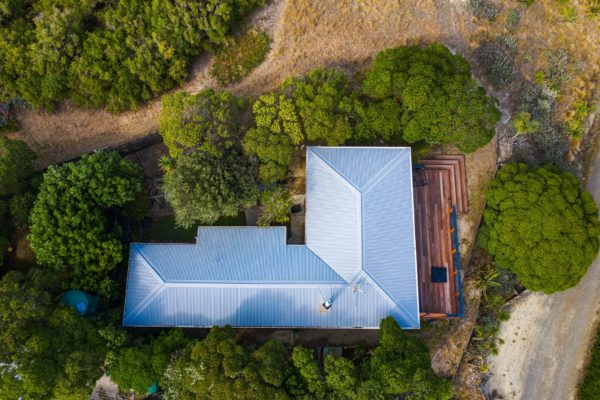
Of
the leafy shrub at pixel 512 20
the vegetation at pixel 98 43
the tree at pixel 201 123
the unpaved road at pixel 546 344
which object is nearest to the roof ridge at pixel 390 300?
the unpaved road at pixel 546 344

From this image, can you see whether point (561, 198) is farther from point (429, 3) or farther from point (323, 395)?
point (323, 395)

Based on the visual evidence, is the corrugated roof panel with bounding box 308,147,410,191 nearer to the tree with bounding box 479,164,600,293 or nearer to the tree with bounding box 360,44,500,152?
the tree with bounding box 360,44,500,152

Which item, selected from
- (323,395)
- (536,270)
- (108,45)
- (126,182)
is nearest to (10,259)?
(126,182)

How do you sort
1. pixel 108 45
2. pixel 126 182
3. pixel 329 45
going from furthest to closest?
pixel 329 45, pixel 108 45, pixel 126 182

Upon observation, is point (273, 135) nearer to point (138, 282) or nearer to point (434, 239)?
point (138, 282)

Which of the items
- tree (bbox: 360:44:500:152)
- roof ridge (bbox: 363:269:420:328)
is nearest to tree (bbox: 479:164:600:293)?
tree (bbox: 360:44:500:152)

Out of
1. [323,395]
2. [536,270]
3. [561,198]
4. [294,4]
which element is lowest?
[323,395]
